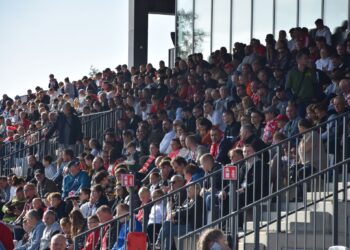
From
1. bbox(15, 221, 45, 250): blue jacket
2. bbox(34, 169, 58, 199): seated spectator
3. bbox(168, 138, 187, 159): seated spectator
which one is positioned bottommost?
bbox(15, 221, 45, 250): blue jacket

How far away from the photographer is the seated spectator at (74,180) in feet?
84.8

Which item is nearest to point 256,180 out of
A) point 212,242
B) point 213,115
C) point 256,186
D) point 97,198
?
point 256,186

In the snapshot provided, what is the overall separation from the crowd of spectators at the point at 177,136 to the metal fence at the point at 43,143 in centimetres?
25

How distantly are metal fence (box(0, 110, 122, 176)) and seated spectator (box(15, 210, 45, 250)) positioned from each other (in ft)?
28.6

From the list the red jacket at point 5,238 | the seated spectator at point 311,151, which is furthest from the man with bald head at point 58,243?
the seated spectator at point 311,151

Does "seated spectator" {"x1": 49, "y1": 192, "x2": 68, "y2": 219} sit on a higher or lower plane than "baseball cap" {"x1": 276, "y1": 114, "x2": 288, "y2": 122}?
lower

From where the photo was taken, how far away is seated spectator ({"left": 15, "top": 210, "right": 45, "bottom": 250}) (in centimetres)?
2147

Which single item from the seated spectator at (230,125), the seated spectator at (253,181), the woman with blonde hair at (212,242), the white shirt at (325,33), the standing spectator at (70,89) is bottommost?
the woman with blonde hair at (212,242)

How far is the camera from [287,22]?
99.5ft

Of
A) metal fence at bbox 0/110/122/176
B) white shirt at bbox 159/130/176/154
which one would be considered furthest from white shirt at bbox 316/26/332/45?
metal fence at bbox 0/110/122/176

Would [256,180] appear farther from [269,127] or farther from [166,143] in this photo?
[166,143]

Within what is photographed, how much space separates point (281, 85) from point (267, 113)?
2.74 metres

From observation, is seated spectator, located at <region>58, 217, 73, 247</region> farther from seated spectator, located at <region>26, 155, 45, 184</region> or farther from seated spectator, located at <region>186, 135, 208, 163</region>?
seated spectator, located at <region>26, 155, 45, 184</region>

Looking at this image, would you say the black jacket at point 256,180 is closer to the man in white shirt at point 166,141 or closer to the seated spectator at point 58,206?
the seated spectator at point 58,206
